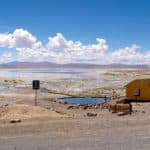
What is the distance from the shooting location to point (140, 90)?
115 ft

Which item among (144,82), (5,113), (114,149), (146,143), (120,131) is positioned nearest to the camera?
(114,149)

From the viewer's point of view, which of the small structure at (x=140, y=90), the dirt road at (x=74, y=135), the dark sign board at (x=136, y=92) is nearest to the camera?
the dirt road at (x=74, y=135)

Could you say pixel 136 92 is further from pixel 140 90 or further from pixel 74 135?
pixel 74 135

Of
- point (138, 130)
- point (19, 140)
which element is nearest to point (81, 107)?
point (138, 130)

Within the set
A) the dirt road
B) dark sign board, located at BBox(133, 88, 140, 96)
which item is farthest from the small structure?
the dirt road

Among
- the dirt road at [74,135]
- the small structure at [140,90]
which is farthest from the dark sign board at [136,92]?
the dirt road at [74,135]

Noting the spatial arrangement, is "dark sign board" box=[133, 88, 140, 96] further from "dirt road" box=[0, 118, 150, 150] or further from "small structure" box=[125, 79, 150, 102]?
"dirt road" box=[0, 118, 150, 150]

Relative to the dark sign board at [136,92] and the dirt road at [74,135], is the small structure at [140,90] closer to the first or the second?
the dark sign board at [136,92]

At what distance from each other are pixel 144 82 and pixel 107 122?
14919 millimetres

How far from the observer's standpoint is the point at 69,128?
18625 mm

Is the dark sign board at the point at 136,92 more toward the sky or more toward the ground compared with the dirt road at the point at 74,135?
more toward the sky

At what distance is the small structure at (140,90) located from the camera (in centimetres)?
3450

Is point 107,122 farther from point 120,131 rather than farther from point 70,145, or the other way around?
point 70,145

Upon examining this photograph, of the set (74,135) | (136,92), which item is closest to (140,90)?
(136,92)
